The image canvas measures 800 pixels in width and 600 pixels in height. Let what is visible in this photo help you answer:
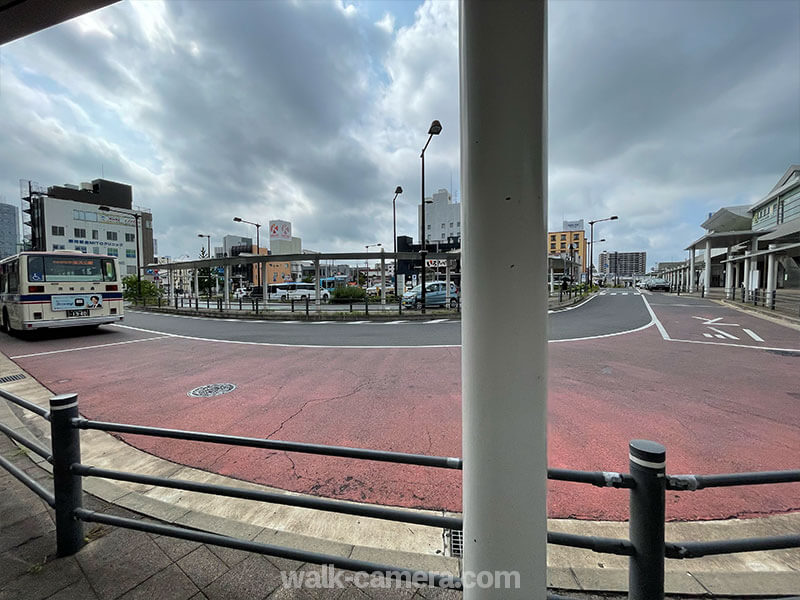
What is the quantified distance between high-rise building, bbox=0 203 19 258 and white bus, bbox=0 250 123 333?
6932 cm

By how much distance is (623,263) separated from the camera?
433 ft

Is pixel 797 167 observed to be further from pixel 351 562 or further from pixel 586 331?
pixel 351 562

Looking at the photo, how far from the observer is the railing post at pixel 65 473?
7.38ft

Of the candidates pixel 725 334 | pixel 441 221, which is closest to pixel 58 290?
pixel 725 334

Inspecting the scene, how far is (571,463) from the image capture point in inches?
141

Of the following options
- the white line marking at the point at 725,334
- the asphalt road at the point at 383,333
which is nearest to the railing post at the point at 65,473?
the asphalt road at the point at 383,333

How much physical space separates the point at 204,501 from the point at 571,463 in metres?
3.54

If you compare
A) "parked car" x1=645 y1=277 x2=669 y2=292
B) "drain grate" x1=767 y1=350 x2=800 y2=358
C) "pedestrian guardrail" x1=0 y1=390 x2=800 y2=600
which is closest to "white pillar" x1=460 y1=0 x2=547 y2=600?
"pedestrian guardrail" x1=0 y1=390 x2=800 y2=600

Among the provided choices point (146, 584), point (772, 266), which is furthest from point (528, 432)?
point (772, 266)

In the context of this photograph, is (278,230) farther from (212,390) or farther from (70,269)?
(212,390)

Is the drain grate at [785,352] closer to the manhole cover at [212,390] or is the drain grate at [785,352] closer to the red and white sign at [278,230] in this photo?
the manhole cover at [212,390]

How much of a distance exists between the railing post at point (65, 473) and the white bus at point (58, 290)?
518 inches

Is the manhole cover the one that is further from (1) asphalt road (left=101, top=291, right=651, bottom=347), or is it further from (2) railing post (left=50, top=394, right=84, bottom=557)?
(1) asphalt road (left=101, top=291, right=651, bottom=347)

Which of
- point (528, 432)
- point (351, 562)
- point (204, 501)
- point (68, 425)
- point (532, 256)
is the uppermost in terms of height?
point (532, 256)
